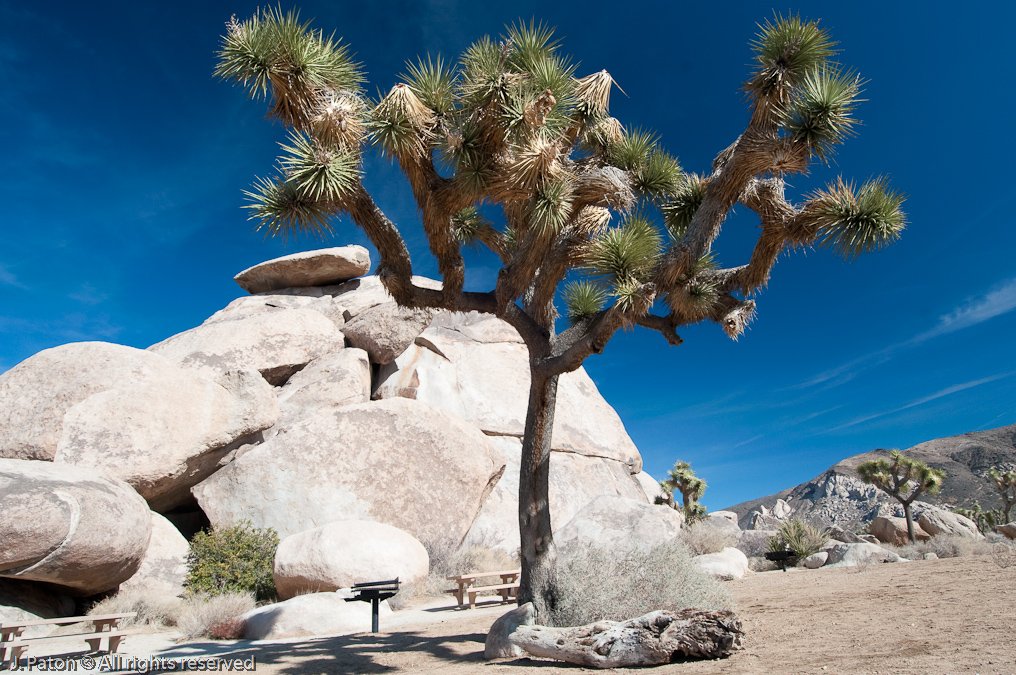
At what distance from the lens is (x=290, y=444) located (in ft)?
45.3

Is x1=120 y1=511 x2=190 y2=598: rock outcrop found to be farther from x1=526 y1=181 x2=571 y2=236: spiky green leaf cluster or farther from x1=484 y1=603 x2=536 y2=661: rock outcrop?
x1=526 y1=181 x2=571 y2=236: spiky green leaf cluster

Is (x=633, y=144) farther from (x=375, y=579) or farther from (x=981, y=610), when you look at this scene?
(x=375, y=579)

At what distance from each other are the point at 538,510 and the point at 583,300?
3360 millimetres

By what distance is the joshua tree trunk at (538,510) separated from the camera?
6.36 meters

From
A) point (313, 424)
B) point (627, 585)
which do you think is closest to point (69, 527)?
point (313, 424)

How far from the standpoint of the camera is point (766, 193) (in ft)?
23.9

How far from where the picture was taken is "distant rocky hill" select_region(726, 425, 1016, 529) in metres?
42.1

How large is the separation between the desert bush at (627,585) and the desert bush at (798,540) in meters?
Answer: 9.27

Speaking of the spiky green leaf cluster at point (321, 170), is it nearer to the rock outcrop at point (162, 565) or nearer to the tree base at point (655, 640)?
the tree base at point (655, 640)

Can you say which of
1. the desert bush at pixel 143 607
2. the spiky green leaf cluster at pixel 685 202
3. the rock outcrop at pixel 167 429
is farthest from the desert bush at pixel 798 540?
the desert bush at pixel 143 607

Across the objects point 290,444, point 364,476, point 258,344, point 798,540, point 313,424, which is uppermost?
point 258,344

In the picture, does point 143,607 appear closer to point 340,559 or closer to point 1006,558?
point 340,559

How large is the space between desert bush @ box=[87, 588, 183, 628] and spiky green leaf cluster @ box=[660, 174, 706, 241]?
393 inches

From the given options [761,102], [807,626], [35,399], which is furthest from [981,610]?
[35,399]
